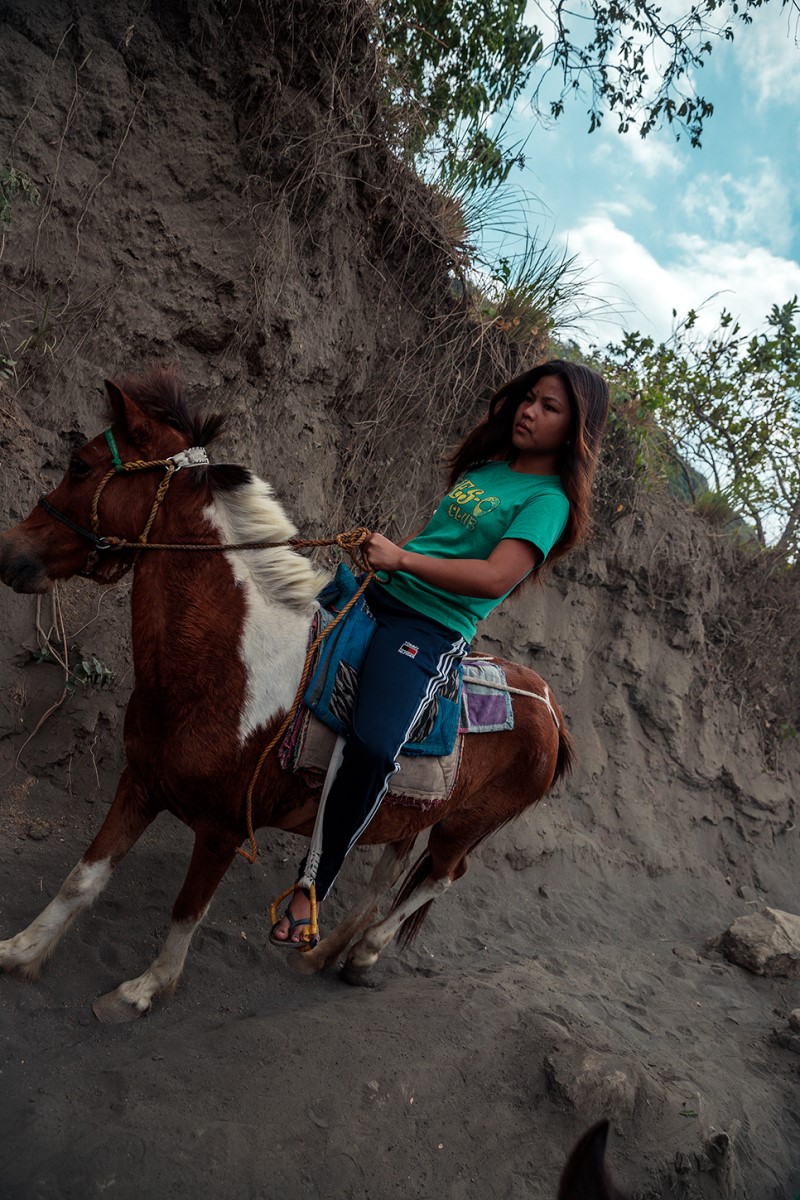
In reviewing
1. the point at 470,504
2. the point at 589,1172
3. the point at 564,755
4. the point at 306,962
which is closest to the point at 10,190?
the point at 470,504

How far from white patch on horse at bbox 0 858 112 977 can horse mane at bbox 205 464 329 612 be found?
122cm

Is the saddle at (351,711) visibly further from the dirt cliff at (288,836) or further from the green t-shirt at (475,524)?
the dirt cliff at (288,836)

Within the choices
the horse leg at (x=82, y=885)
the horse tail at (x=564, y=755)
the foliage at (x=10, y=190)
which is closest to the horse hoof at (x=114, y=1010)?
the horse leg at (x=82, y=885)

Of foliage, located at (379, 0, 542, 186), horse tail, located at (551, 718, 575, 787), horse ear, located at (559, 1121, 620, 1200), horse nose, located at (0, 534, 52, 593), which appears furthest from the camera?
foliage, located at (379, 0, 542, 186)

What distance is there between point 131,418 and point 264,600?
0.80 metres

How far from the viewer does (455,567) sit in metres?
2.69

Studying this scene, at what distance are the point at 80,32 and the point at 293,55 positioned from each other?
1.29 metres

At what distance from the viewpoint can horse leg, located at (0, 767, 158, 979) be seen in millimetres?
2850

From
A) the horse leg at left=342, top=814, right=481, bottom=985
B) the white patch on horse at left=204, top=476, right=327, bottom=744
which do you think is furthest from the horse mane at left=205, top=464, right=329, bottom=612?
the horse leg at left=342, top=814, right=481, bottom=985

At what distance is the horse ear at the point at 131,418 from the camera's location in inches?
106

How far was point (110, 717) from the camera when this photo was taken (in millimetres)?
4266

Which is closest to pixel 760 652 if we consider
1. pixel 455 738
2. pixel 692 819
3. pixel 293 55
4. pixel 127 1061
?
pixel 692 819

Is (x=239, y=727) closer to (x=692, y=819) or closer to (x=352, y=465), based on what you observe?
(x=352, y=465)

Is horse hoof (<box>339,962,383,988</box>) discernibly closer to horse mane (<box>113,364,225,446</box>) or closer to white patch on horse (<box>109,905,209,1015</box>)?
white patch on horse (<box>109,905,209,1015</box>)
